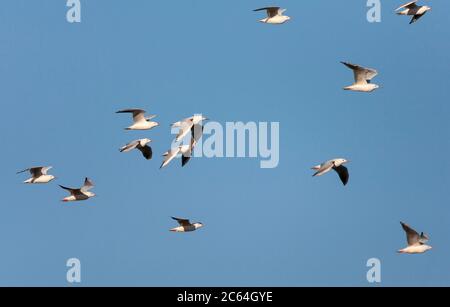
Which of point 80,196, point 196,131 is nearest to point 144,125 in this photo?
point 196,131

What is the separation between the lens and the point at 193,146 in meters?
44.2

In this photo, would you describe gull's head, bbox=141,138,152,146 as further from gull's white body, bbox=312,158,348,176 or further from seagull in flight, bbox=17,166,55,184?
gull's white body, bbox=312,158,348,176

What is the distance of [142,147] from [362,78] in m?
9.21

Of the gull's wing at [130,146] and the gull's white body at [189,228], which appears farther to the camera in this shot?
the gull's white body at [189,228]

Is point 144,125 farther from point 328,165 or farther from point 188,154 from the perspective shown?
point 328,165

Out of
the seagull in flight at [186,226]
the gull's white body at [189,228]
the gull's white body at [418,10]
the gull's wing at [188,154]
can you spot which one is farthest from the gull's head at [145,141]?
the gull's white body at [418,10]

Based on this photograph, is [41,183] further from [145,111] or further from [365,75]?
[365,75]

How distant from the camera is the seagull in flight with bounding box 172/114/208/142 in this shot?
43.6 meters

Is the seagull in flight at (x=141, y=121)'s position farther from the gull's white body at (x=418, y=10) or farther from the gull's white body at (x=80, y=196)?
the gull's white body at (x=418, y=10)

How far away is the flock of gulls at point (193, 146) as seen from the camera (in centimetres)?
4375

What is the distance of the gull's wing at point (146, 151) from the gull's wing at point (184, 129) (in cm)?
579

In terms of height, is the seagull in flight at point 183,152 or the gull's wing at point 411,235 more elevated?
the seagull in flight at point 183,152

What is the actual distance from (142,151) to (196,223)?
11.3 ft
